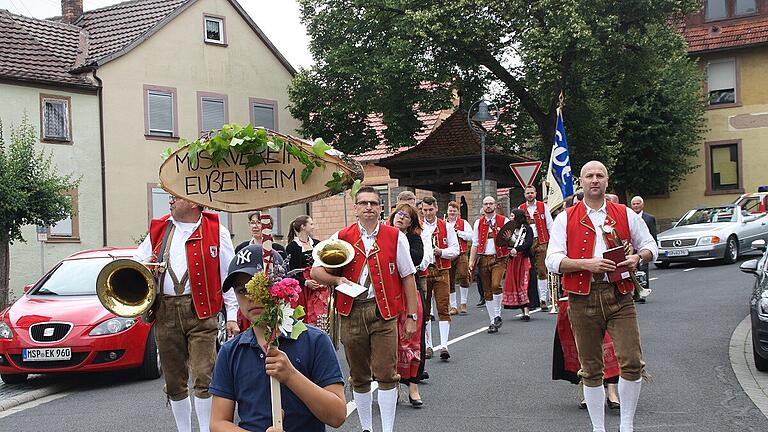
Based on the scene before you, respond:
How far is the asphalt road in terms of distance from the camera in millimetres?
8258

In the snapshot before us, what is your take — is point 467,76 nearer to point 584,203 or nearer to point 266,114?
point 266,114

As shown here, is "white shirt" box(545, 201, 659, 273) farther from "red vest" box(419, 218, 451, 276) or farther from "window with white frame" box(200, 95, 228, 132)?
"window with white frame" box(200, 95, 228, 132)

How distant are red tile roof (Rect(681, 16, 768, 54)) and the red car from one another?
3237cm

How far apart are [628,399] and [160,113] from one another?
1046 inches

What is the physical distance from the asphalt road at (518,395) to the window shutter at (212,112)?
65.1 feet

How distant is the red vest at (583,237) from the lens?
6.96 m

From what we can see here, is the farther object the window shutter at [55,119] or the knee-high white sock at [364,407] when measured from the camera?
the window shutter at [55,119]

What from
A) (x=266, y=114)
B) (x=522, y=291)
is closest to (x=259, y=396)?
(x=522, y=291)

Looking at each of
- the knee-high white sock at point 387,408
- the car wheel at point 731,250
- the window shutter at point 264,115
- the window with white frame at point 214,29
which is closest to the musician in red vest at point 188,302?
the knee-high white sock at point 387,408

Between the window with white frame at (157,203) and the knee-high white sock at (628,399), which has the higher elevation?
the window with white frame at (157,203)

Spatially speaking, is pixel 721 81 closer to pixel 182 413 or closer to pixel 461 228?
pixel 461 228

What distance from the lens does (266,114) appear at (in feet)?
114

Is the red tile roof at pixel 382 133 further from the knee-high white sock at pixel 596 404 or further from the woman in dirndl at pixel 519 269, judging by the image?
the knee-high white sock at pixel 596 404

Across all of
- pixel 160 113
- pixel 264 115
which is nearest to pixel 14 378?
pixel 160 113
